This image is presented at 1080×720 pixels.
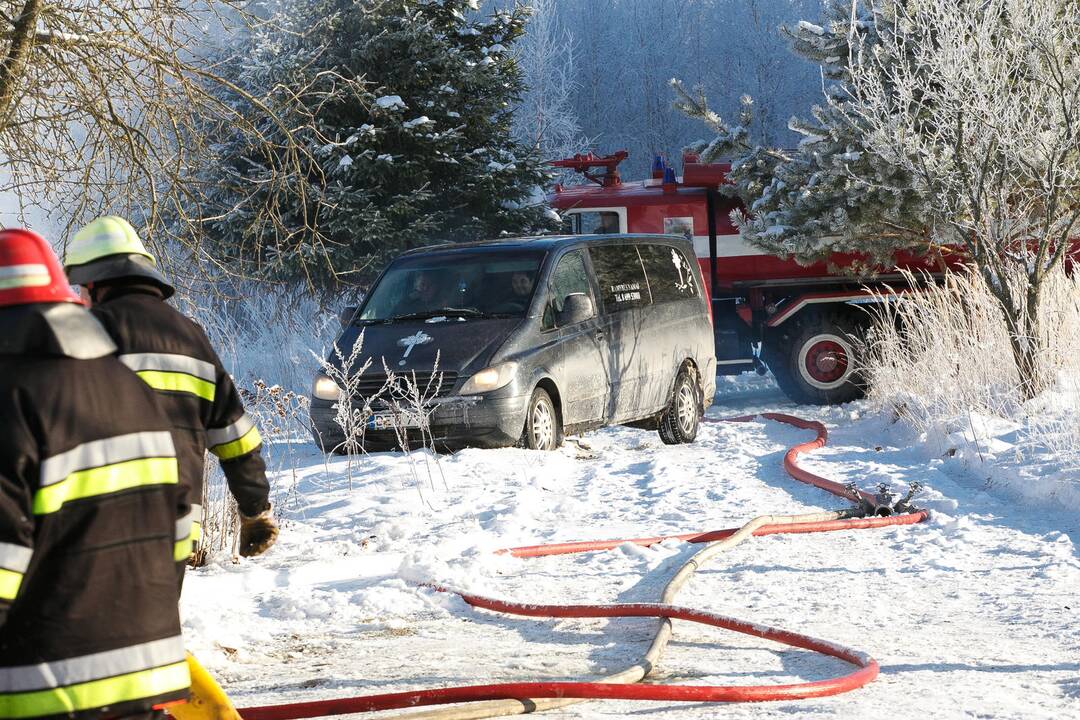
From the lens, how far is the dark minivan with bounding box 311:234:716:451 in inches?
333

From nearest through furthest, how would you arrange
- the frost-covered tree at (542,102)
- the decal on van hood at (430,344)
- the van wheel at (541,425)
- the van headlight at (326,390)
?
the decal on van hood at (430,344) < the van wheel at (541,425) < the van headlight at (326,390) < the frost-covered tree at (542,102)

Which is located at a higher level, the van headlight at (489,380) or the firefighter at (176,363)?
the firefighter at (176,363)

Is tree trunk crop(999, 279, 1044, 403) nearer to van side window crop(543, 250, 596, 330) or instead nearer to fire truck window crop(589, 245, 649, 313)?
fire truck window crop(589, 245, 649, 313)

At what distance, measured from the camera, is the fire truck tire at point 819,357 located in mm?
13953

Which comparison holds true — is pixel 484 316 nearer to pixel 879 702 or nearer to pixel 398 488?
pixel 398 488

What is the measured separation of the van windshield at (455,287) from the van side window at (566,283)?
18 centimetres

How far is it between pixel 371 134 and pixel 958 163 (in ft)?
26.7

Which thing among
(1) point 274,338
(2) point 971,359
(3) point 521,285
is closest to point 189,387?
(3) point 521,285

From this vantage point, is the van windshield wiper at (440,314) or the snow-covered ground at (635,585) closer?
the snow-covered ground at (635,585)

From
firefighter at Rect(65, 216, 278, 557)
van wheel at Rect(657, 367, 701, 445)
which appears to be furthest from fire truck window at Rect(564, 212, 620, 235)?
firefighter at Rect(65, 216, 278, 557)

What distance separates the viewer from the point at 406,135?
16.8 m

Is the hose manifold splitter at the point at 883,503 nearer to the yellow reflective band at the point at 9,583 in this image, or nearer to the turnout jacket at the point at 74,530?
the turnout jacket at the point at 74,530

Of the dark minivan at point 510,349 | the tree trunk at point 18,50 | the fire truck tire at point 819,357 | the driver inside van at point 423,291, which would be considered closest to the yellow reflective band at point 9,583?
the tree trunk at point 18,50

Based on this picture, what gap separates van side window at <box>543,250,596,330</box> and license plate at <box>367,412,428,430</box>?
1.26m
